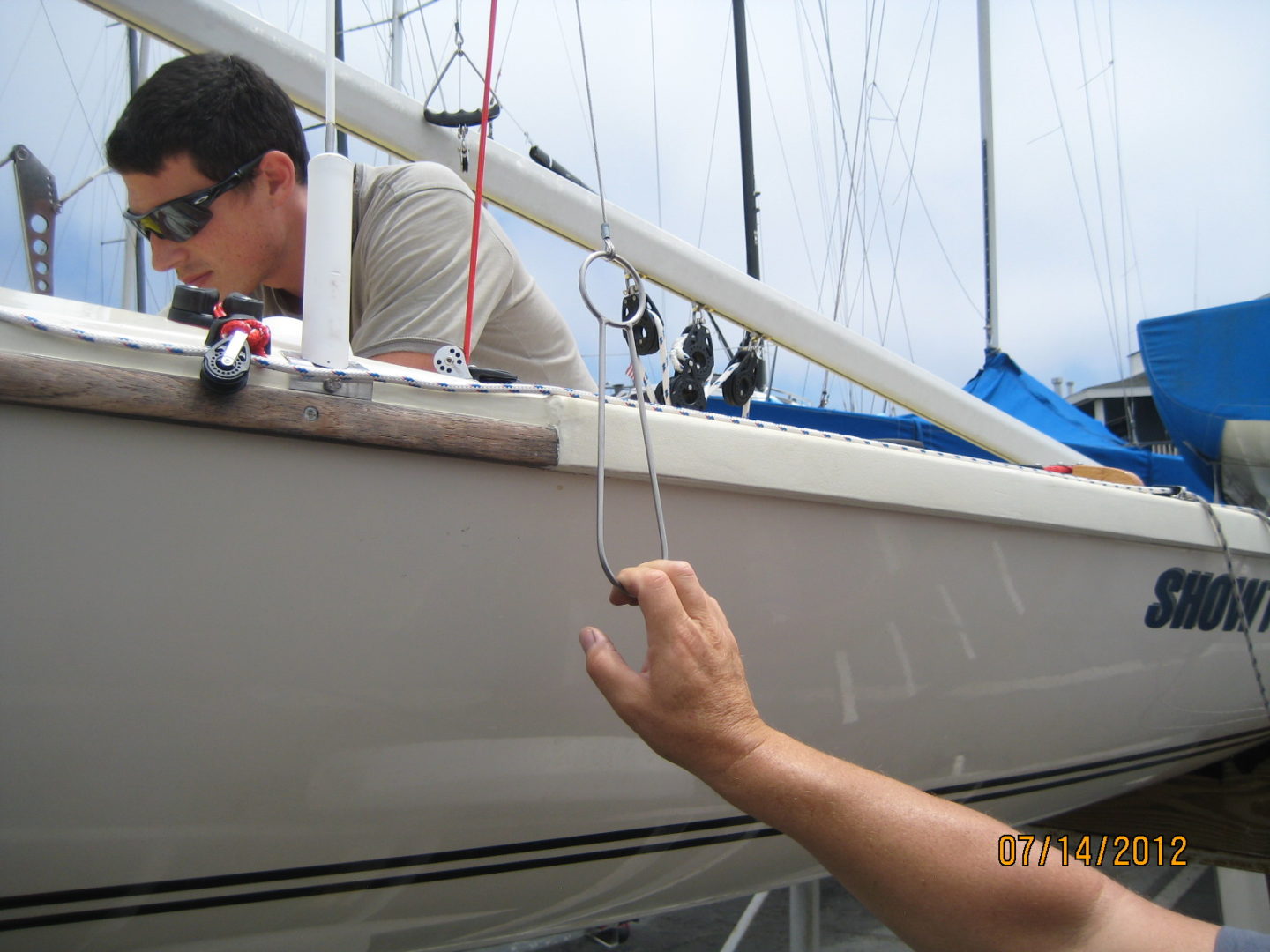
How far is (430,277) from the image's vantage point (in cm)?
117

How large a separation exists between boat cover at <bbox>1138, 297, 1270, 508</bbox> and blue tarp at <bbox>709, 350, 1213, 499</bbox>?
0.65m

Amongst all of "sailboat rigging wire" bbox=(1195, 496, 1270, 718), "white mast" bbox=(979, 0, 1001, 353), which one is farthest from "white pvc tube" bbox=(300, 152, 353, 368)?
"white mast" bbox=(979, 0, 1001, 353)

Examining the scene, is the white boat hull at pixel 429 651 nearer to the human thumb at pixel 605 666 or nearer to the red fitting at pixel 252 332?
the red fitting at pixel 252 332

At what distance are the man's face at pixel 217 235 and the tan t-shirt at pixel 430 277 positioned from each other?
132 mm

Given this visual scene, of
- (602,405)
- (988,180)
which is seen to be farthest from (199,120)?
(988,180)

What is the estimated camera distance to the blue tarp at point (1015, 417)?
313 cm

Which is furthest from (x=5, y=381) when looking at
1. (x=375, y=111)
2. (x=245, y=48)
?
(x=375, y=111)

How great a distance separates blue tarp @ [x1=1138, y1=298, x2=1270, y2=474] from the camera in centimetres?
226

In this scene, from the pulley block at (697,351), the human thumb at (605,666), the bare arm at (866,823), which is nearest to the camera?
the bare arm at (866,823)

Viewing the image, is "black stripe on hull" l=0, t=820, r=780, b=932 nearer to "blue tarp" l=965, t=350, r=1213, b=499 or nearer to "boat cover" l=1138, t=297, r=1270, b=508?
"boat cover" l=1138, t=297, r=1270, b=508

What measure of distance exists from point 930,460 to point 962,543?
0.15m

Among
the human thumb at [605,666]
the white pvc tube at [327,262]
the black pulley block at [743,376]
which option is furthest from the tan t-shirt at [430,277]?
the black pulley block at [743,376]

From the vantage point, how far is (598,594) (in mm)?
1018

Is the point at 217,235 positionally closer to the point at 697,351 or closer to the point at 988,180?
the point at 697,351
